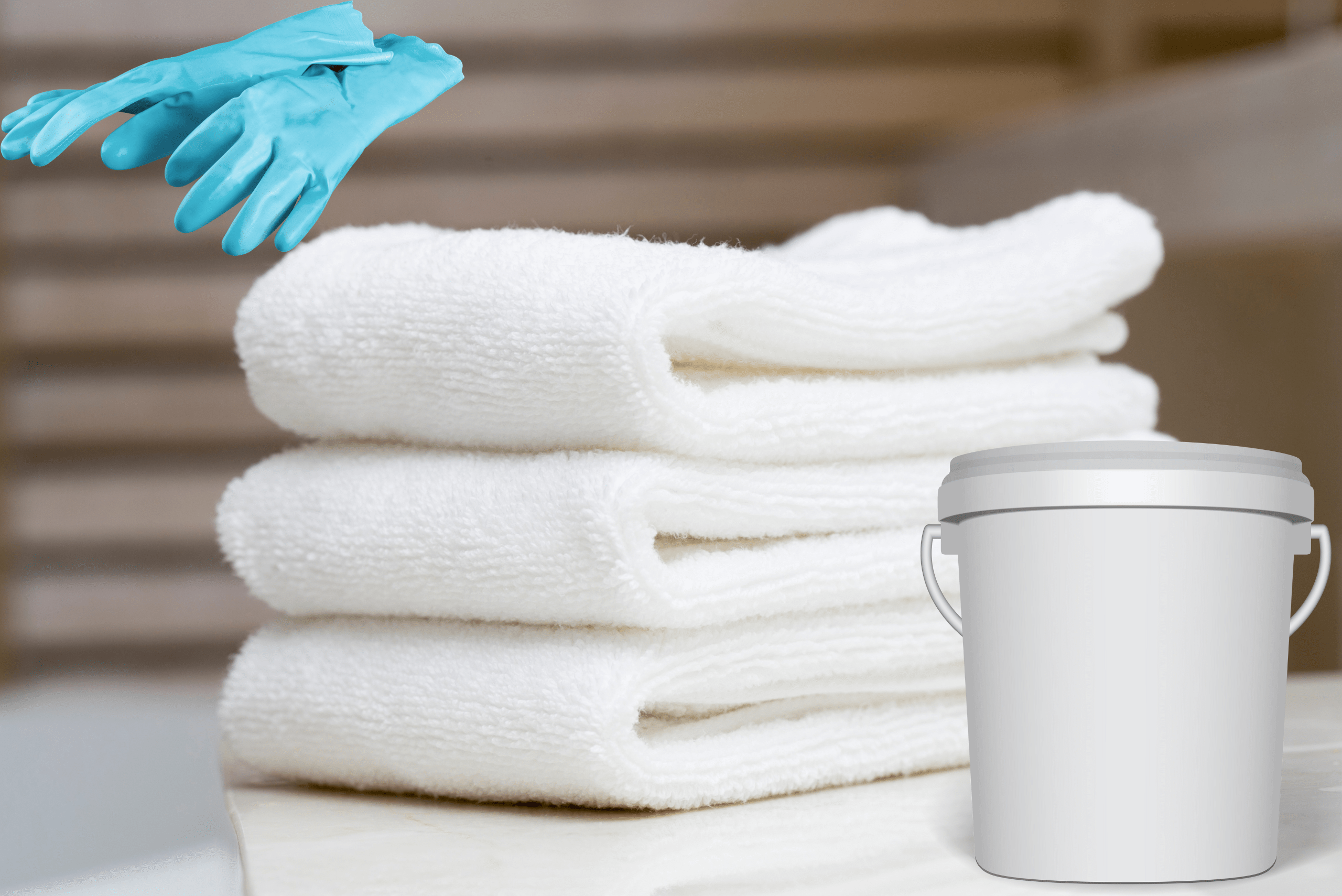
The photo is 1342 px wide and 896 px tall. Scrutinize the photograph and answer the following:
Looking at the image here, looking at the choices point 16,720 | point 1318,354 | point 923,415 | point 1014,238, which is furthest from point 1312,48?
point 16,720

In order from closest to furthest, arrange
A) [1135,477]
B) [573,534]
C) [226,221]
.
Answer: [1135,477] < [573,534] < [226,221]

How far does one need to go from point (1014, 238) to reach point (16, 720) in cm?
80

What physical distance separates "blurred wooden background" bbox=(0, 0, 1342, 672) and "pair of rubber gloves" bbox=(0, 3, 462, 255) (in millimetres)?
1446

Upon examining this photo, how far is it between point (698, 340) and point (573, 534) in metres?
0.09

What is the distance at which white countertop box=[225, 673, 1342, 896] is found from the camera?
393mm

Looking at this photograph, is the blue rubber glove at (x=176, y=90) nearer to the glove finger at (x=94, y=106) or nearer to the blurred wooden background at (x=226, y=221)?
the glove finger at (x=94, y=106)

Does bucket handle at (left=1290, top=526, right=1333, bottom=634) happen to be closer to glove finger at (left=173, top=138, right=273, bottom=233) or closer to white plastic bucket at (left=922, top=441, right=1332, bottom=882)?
white plastic bucket at (left=922, top=441, right=1332, bottom=882)

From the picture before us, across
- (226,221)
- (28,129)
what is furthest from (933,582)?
(226,221)

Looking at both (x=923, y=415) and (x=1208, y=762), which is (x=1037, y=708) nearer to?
(x=1208, y=762)

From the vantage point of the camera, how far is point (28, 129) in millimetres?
487

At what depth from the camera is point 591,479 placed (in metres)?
0.47

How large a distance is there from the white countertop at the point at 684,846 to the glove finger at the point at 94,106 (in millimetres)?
254

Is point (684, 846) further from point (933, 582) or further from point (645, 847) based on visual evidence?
point (933, 582)

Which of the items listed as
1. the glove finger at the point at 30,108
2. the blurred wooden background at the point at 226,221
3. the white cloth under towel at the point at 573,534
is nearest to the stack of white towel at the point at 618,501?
the white cloth under towel at the point at 573,534
